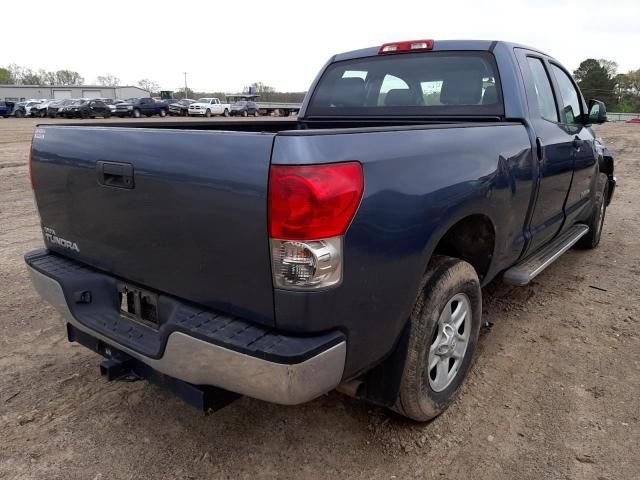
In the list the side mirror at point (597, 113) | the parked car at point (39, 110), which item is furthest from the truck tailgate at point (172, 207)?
the parked car at point (39, 110)

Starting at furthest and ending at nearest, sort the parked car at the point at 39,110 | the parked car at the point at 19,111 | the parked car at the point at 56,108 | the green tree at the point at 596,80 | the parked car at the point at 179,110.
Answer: the green tree at the point at 596,80
the parked car at the point at 179,110
the parked car at the point at 19,111
the parked car at the point at 39,110
the parked car at the point at 56,108

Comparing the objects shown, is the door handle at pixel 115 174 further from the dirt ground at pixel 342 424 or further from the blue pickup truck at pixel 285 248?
the dirt ground at pixel 342 424

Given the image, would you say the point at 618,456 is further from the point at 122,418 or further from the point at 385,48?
the point at 385,48

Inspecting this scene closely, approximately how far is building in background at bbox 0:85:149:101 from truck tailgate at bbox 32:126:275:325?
7766 centimetres

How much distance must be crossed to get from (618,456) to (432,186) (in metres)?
1.59

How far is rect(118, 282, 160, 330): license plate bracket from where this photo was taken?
232cm

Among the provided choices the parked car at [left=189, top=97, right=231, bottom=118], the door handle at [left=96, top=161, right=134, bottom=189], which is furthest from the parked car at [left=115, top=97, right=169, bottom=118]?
A: the door handle at [left=96, top=161, right=134, bottom=189]

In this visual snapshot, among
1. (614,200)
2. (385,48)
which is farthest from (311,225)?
(614,200)

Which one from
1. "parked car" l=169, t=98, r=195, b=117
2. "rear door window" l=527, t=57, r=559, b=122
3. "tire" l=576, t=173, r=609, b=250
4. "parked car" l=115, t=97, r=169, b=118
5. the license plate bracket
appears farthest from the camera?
"parked car" l=169, t=98, r=195, b=117

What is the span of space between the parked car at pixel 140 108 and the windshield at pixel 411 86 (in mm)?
41454

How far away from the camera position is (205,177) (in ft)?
6.49

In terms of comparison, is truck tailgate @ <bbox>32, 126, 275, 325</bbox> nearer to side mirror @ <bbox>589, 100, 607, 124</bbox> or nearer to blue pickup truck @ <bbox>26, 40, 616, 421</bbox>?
blue pickup truck @ <bbox>26, 40, 616, 421</bbox>

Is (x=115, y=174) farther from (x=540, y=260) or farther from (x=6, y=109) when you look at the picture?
(x=6, y=109)

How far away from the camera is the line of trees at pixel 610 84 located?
76.9 metres
